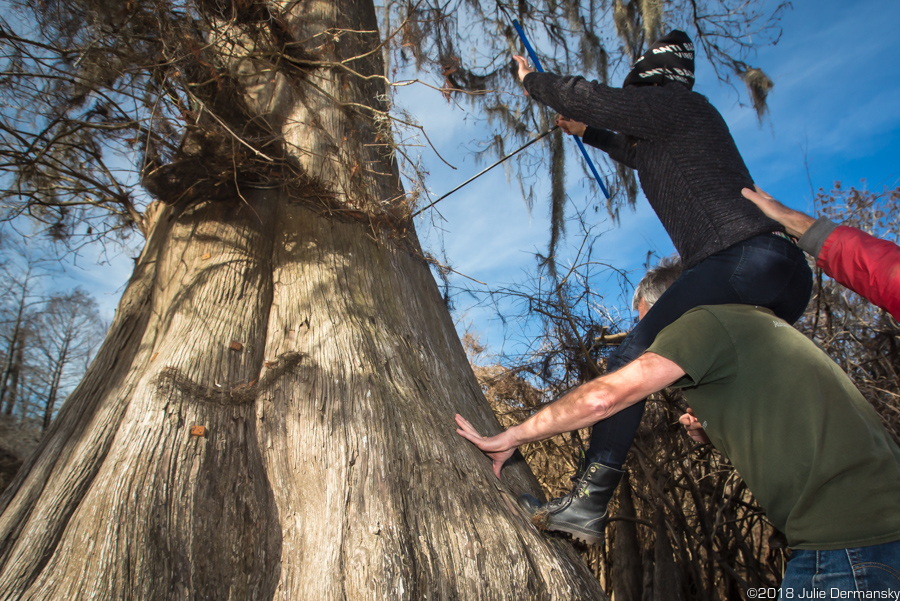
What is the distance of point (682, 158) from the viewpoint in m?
2.04

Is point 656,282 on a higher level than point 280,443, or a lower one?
higher

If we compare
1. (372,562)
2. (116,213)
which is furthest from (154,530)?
(116,213)

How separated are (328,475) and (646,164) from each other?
1760mm

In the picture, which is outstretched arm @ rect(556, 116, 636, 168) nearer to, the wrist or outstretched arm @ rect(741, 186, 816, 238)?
outstretched arm @ rect(741, 186, 816, 238)

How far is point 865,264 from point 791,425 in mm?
470

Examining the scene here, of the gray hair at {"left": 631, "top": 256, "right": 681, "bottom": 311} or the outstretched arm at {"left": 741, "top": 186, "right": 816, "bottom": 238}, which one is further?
the gray hair at {"left": 631, "top": 256, "right": 681, "bottom": 311}

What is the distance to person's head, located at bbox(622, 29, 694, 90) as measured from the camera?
86.6 inches

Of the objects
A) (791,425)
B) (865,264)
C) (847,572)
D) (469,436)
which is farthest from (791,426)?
(469,436)

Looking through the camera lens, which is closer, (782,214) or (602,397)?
(602,397)

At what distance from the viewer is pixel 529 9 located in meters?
5.43

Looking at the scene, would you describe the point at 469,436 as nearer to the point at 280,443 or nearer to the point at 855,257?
the point at 280,443

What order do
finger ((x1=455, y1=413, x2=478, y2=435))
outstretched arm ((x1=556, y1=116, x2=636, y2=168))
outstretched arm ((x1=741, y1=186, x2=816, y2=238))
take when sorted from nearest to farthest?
outstretched arm ((x1=741, y1=186, x2=816, y2=238)), finger ((x1=455, y1=413, x2=478, y2=435)), outstretched arm ((x1=556, y1=116, x2=636, y2=168))

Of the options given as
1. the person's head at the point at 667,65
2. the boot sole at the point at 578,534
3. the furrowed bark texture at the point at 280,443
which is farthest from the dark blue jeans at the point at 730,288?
the person's head at the point at 667,65

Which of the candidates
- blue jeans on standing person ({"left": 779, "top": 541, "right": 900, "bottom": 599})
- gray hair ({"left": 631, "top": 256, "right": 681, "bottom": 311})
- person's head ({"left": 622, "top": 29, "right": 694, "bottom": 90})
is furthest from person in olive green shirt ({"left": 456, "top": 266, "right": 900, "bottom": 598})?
person's head ({"left": 622, "top": 29, "right": 694, "bottom": 90})
